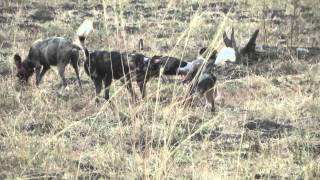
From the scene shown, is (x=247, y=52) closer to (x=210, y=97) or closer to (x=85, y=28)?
(x=210, y=97)

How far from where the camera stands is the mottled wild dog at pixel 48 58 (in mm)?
9156

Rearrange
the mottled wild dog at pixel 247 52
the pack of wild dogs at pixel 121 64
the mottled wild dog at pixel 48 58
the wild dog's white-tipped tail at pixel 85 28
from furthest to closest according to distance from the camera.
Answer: the mottled wild dog at pixel 247 52 → the mottled wild dog at pixel 48 58 → the wild dog's white-tipped tail at pixel 85 28 → the pack of wild dogs at pixel 121 64

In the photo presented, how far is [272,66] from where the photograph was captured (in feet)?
32.5

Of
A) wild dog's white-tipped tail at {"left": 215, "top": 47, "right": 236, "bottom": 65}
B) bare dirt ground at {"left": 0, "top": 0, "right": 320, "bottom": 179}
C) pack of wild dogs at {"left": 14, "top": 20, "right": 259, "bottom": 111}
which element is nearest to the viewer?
bare dirt ground at {"left": 0, "top": 0, "right": 320, "bottom": 179}

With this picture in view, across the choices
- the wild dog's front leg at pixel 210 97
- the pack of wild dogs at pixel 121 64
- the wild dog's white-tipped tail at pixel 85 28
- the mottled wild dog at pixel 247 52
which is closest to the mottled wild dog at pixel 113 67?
the pack of wild dogs at pixel 121 64

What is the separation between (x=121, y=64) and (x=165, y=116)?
127 inches

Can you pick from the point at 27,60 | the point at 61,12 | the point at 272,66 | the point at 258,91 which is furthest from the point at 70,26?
the point at 258,91

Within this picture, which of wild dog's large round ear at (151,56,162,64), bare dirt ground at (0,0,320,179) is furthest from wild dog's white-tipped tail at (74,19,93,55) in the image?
wild dog's large round ear at (151,56,162,64)

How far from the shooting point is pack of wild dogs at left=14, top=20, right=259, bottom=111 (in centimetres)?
706

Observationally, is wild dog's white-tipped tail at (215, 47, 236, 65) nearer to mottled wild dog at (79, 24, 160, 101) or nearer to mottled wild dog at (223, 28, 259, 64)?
mottled wild dog at (79, 24, 160, 101)

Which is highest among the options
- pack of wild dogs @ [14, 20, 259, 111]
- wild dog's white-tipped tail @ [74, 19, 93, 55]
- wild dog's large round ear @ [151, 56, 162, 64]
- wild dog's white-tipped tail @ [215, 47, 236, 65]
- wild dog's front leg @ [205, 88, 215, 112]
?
wild dog's white-tipped tail @ [74, 19, 93, 55]

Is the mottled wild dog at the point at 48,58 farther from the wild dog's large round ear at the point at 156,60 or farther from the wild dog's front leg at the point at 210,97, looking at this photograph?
the wild dog's front leg at the point at 210,97

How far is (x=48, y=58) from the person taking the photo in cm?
933

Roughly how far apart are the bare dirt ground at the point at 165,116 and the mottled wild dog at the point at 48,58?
177mm
